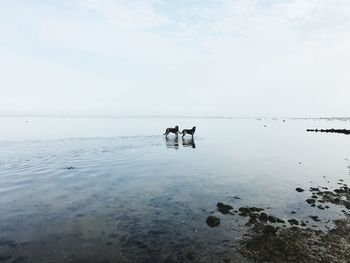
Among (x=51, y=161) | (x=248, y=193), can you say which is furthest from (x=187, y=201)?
(x=51, y=161)

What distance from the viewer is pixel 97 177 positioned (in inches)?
942

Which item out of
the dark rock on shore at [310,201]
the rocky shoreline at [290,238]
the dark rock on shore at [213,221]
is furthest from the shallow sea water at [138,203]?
the rocky shoreline at [290,238]

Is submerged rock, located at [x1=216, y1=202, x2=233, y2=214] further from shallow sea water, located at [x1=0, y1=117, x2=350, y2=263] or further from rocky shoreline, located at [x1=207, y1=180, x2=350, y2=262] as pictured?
shallow sea water, located at [x1=0, y1=117, x2=350, y2=263]

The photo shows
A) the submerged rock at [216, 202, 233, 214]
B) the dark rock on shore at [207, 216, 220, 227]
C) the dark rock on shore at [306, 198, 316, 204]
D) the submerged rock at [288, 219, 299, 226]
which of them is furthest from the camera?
the dark rock on shore at [306, 198, 316, 204]

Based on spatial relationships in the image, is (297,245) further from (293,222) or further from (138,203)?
(138,203)

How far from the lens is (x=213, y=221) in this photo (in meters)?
14.3

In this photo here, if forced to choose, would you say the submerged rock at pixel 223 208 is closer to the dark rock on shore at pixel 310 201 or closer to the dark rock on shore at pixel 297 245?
the dark rock on shore at pixel 297 245

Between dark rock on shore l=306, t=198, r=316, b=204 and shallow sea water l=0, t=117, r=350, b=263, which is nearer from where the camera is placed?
shallow sea water l=0, t=117, r=350, b=263

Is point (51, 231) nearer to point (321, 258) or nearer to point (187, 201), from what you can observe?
point (187, 201)

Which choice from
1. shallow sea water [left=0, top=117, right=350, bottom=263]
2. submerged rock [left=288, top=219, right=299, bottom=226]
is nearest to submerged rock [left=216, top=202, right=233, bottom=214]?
shallow sea water [left=0, top=117, right=350, bottom=263]

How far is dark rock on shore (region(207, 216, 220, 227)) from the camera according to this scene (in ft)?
46.3

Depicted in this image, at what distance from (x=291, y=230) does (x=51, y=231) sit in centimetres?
1086

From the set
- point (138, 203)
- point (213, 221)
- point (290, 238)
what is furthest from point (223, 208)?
point (138, 203)

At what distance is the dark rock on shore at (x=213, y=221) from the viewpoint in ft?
46.3
